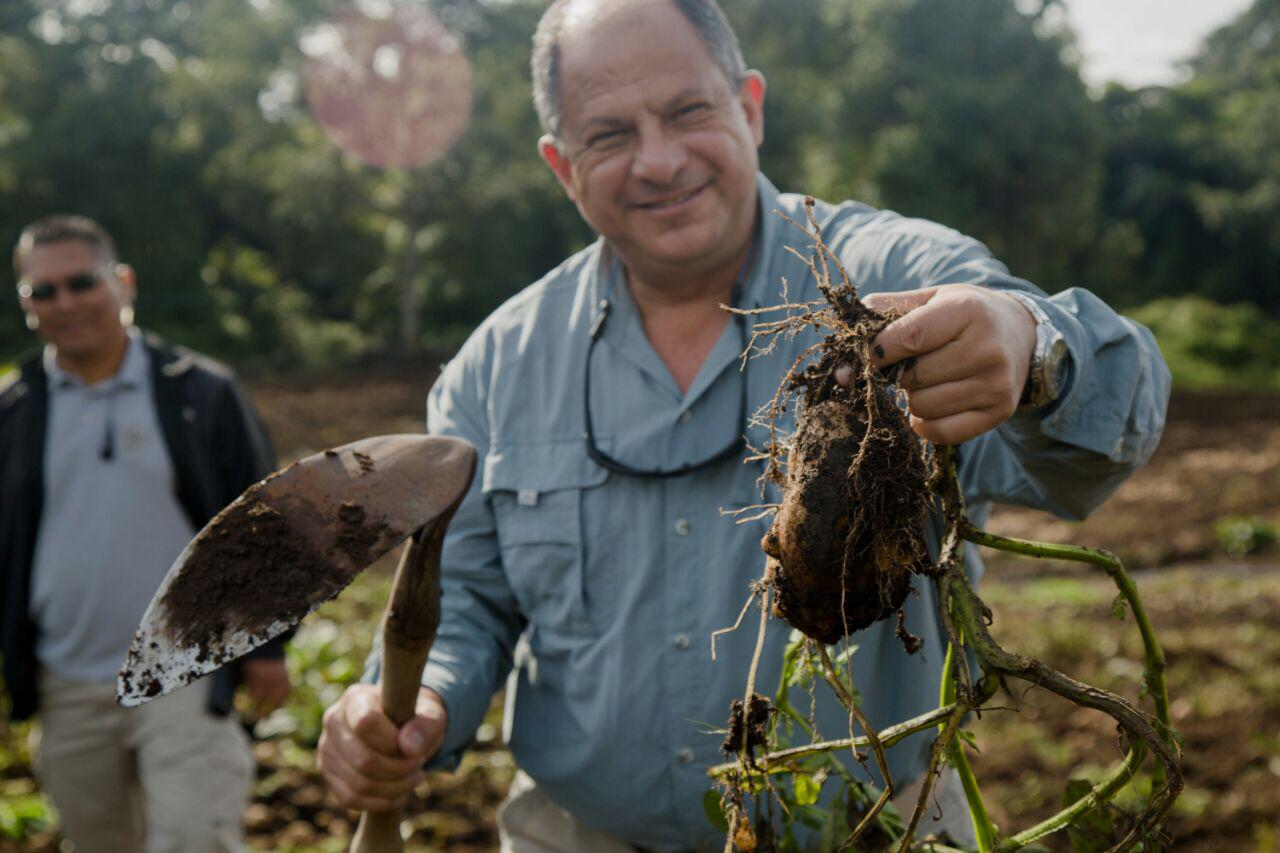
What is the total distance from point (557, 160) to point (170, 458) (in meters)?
2.12

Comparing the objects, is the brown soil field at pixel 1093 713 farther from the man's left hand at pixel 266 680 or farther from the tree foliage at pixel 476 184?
the tree foliage at pixel 476 184

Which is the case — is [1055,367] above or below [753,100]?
below

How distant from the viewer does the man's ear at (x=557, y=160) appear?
2.24m

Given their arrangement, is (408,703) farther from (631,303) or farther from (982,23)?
(982,23)

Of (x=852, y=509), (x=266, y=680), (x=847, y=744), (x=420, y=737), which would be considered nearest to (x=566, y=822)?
(x=420, y=737)

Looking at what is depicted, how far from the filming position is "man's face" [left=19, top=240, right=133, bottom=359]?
3803 millimetres

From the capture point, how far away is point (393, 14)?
23.9 m

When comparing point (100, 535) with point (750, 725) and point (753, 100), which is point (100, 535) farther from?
point (750, 725)

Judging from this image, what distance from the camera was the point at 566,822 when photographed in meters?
2.19

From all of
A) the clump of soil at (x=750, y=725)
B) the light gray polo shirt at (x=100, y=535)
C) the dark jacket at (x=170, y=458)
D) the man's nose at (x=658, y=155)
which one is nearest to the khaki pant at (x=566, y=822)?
the clump of soil at (x=750, y=725)

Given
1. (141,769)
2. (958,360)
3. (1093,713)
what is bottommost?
(1093,713)

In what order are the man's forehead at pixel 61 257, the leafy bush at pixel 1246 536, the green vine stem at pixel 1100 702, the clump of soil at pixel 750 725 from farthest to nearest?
1. the leafy bush at pixel 1246 536
2. the man's forehead at pixel 61 257
3. the clump of soil at pixel 750 725
4. the green vine stem at pixel 1100 702

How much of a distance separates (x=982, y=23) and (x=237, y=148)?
15.7 meters

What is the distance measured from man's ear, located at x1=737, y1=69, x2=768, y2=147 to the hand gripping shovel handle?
1062 millimetres
